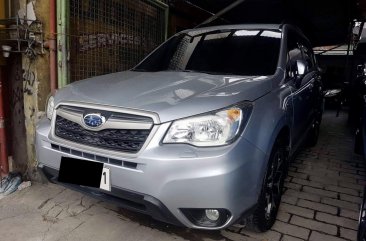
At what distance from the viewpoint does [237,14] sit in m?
7.65

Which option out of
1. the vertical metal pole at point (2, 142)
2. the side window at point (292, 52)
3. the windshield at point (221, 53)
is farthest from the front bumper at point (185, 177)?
the vertical metal pole at point (2, 142)

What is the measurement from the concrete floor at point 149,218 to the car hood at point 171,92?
3.43 feet

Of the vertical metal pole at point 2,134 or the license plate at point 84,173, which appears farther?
the vertical metal pole at point 2,134

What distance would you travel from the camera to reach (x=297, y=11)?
24.8 ft

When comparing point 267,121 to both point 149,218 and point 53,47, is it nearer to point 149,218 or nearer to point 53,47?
point 149,218

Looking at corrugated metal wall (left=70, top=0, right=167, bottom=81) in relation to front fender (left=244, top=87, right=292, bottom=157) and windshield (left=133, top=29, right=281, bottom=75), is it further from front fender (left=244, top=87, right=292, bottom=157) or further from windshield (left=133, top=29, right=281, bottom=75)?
front fender (left=244, top=87, right=292, bottom=157)

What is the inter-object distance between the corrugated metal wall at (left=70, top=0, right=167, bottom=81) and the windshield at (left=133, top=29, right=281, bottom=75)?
31.2 inches

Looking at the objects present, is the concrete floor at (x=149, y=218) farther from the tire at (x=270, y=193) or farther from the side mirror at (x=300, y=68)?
the side mirror at (x=300, y=68)

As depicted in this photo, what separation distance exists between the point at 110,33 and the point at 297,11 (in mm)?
5224

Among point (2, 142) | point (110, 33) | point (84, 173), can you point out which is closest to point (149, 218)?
point (84, 173)

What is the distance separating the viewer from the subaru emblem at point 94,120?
2.05 m

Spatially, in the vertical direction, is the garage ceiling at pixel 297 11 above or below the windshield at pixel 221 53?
above

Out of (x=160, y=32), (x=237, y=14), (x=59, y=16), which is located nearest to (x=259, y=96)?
(x=59, y=16)

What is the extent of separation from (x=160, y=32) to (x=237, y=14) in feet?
9.97
